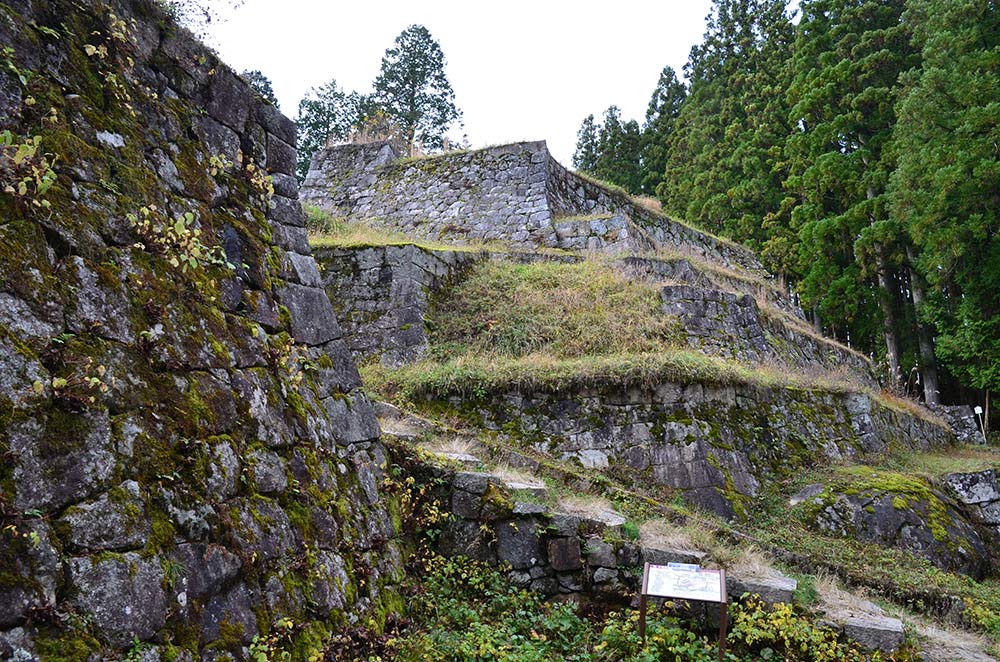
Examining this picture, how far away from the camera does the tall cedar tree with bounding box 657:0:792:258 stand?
21.2 meters

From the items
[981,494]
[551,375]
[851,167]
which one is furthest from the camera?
[851,167]

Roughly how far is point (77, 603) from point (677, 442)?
6.24m

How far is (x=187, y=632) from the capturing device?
9.07 ft

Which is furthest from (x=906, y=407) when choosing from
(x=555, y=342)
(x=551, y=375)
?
(x=551, y=375)

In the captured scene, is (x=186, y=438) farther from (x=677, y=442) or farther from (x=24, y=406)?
(x=677, y=442)

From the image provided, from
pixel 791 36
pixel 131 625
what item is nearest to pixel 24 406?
pixel 131 625

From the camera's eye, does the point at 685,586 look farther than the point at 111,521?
Yes

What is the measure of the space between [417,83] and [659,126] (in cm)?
1070

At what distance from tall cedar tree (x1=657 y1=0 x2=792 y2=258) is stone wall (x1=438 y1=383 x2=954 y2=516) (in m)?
14.0

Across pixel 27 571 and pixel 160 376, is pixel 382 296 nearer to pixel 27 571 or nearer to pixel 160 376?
pixel 160 376

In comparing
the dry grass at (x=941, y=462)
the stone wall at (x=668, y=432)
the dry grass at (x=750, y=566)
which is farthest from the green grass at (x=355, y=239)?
the dry grass at (x=941, y=462)

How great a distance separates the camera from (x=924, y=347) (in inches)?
690

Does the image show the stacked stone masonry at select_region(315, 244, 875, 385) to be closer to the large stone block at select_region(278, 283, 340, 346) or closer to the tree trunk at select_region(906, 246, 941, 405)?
the large stone block at select_region(278, 283, 340, 346)

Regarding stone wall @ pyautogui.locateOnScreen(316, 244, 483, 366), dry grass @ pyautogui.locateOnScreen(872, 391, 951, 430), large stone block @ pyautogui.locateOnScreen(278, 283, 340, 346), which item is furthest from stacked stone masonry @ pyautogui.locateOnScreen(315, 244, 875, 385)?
large stone block @ pyautogui.locateOnScreen(278, 283, 340, 346)
